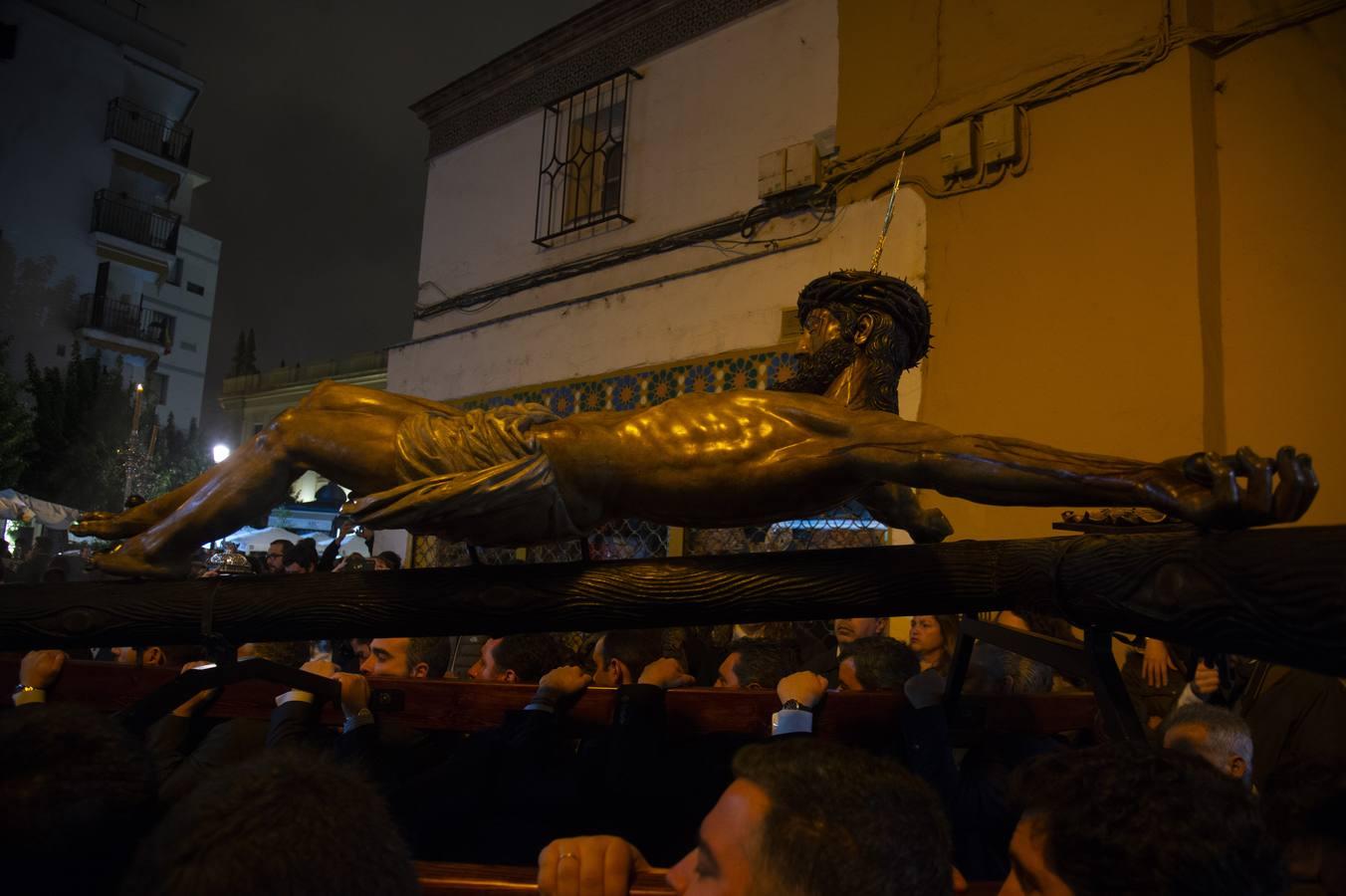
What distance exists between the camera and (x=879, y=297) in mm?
2371

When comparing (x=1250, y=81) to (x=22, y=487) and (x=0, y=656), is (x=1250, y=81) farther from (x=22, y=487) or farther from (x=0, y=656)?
(x=22, y=487)

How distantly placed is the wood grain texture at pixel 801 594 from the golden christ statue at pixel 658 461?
11cm

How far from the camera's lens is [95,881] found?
47.3 inches

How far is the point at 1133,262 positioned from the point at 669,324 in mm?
3096

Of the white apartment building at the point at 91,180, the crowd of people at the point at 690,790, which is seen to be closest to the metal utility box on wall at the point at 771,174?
the crowd of people at the point at 690,790

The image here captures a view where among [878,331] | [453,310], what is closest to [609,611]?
[878,331]

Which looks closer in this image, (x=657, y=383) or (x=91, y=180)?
(x=657, y=383)

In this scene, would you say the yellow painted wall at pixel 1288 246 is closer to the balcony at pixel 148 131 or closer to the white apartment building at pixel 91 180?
the white apartment building at pixel 91 180

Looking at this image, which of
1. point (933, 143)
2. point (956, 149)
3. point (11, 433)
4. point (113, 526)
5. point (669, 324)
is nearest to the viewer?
point (113, 526)

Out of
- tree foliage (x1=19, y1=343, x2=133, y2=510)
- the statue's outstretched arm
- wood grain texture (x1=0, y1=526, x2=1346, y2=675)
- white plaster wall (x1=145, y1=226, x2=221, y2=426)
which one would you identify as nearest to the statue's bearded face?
the statue's outstretched arm

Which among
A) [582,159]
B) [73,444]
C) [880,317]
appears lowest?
[880,317]

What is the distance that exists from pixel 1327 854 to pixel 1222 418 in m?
3.06

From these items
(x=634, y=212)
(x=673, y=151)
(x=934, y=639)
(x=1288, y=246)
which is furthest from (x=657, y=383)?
(x=1288, y=246)

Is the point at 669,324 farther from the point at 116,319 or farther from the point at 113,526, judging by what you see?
the point at 116,319
